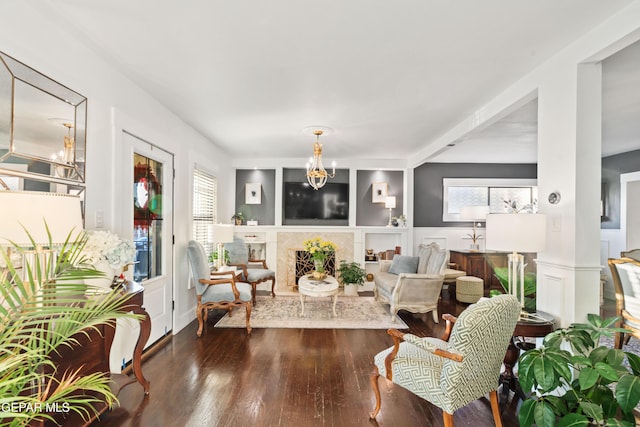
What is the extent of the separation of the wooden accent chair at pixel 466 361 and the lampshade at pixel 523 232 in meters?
0.49

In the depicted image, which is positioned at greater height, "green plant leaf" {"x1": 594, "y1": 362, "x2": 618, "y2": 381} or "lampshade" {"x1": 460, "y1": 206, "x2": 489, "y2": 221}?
"lampshade" {"x1": 460, "y1": 206, "x2": 489, "y2": 221}

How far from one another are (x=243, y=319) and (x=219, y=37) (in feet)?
11.2

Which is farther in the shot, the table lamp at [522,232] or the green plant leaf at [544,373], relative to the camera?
the table lamp at [522,232]

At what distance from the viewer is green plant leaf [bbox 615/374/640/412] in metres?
1.43

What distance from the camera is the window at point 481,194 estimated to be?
6.47 metres

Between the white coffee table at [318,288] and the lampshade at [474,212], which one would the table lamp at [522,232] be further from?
the lampshade at [474,212]

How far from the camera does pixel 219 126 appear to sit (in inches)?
165

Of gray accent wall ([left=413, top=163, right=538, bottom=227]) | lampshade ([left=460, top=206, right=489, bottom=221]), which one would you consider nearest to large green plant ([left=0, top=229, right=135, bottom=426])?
lampshade ([left=460, top=206, right=489, bottom=221])

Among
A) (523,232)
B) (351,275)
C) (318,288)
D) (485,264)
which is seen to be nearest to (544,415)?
(523,232)

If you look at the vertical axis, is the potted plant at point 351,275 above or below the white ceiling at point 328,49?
below

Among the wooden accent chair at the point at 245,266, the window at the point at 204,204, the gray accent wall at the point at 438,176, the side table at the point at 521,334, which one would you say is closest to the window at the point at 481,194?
the gray accent wall at the point at 438,176

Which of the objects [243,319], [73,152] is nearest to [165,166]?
[73,152]

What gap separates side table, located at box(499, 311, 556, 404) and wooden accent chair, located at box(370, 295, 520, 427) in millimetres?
294

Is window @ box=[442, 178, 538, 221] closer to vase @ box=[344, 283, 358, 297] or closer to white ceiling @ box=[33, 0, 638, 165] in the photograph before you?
vase @ box=[344, 283, 358, 297]
